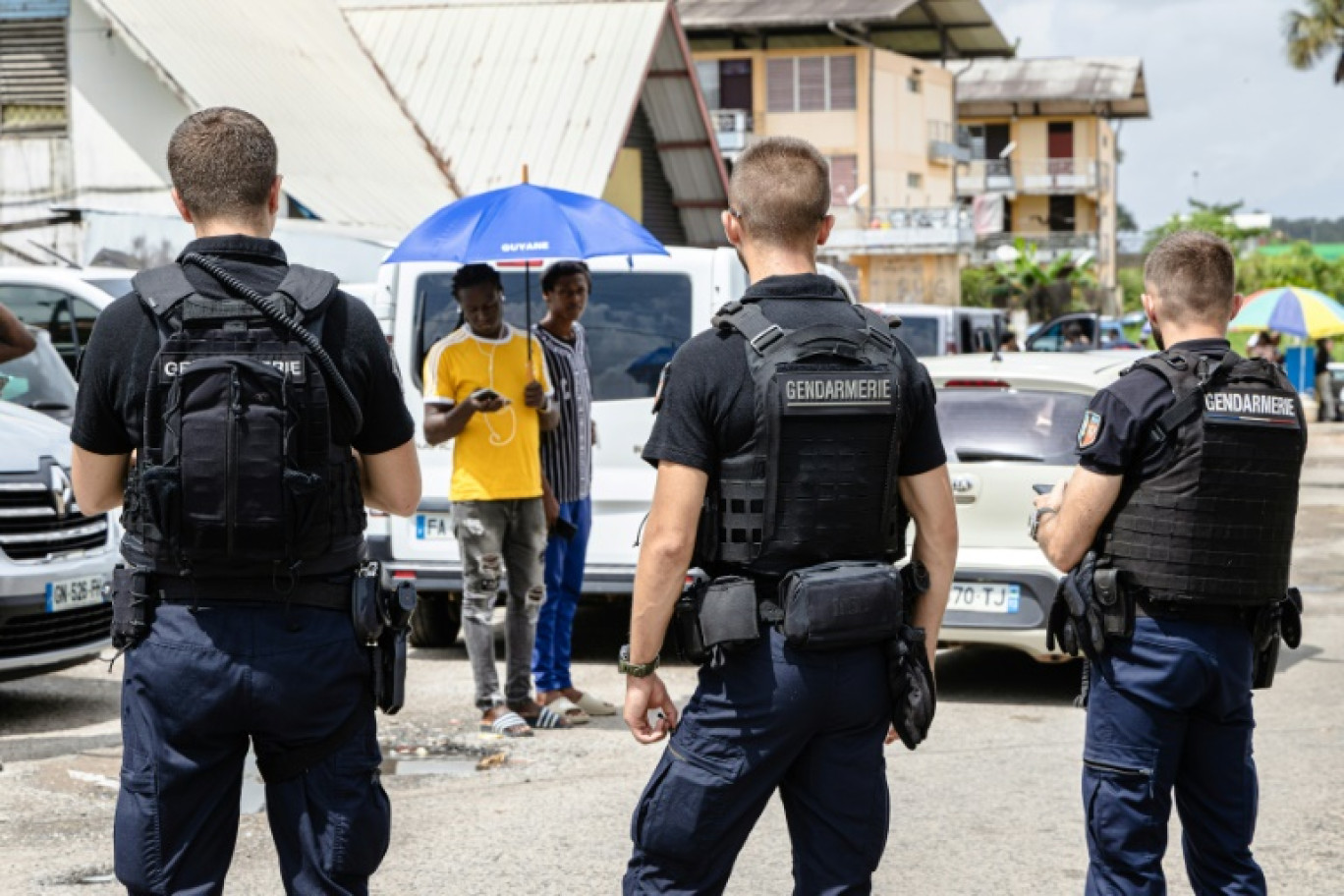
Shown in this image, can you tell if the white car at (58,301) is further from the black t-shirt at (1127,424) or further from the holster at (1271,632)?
the holster at (1271,632)

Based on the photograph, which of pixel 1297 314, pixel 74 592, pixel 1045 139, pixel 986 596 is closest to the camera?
pixel 74 592

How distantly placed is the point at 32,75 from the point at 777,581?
69.7 ft

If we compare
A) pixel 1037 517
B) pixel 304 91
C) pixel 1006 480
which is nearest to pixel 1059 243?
pixel 304 91

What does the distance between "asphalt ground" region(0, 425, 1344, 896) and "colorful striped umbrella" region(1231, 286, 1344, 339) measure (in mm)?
16611

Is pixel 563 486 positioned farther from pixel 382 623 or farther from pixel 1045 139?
pixel 1045 139

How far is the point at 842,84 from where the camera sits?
60.8 m

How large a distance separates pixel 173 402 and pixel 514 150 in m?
21.5

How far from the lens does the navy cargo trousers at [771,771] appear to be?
3.78 meters

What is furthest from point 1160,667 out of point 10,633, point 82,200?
point 82,200

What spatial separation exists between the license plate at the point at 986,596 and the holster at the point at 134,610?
5235 millimetres

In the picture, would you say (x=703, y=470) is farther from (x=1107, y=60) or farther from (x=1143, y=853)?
(x=1107, y=60)

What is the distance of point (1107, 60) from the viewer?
86562mm

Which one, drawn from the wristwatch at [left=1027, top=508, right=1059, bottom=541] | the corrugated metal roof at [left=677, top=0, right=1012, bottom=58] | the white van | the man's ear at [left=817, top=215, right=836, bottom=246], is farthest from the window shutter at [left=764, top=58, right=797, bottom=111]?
the man's ear at [left=817, top=215, right=836, bottom=246]

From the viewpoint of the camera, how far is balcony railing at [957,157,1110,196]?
3344 inches
